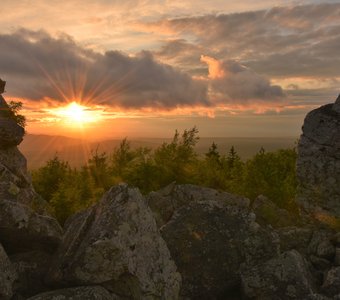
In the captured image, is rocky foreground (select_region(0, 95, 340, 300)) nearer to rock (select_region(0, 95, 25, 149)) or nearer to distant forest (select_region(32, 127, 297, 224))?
rock (select_region(0, 95, 25, 149))

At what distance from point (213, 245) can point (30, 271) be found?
8.34 metres

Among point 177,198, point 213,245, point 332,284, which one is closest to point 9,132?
point 177,198

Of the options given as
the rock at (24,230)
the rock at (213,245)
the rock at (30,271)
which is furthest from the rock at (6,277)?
the rock at (213,245)

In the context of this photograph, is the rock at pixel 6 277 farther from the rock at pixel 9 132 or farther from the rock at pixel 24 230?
the rock at pixel 9 132

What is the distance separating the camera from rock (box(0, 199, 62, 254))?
16203 millimetres

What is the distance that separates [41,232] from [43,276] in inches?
65.8

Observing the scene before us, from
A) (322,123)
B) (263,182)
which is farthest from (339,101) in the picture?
(263,182)

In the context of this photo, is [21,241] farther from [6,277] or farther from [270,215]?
[270,215]

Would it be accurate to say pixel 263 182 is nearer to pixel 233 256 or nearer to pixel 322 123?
pixel 322 123

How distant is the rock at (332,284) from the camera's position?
18.7 m

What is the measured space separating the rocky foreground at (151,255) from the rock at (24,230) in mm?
36

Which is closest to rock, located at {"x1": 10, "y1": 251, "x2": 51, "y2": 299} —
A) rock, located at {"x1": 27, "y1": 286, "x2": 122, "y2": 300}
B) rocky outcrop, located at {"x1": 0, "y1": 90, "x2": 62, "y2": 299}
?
rocky outcrop, located at {"x1": 0, "y1": 90, "x2": 62, "y2": 299}

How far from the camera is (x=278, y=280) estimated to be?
61.3ft

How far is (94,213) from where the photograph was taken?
1730cm
